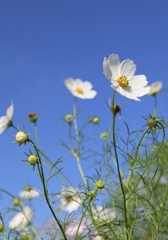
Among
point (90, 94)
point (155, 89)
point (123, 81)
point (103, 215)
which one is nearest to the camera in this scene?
point (123, 81)

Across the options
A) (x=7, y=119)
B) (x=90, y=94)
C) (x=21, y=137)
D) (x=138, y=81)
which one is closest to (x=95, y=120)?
(x=90, y=94)

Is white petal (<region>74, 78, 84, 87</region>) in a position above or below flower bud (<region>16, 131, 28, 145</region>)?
above

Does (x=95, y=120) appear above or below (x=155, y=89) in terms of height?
below

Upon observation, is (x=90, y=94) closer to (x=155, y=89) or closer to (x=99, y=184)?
(x=155, y=89)

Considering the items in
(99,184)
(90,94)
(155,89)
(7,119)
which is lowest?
(99,184)

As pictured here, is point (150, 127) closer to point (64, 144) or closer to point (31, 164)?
point (31, 164)

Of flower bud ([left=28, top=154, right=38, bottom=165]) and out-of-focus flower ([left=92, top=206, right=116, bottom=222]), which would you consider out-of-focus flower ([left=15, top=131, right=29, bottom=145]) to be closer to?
flower bud ([left=28, top=154, right=38, bottom=165])

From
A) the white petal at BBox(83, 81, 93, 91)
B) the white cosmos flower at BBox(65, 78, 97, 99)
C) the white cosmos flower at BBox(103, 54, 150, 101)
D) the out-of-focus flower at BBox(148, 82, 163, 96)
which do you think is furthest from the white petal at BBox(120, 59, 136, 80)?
the out-of-focus flower at BBox(148, 82, 163, 96)
